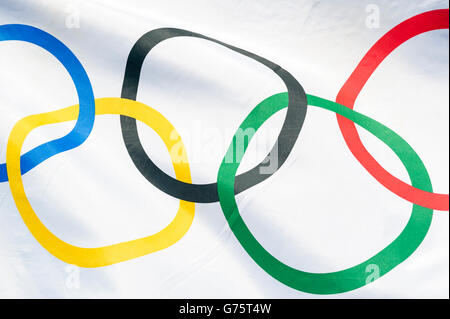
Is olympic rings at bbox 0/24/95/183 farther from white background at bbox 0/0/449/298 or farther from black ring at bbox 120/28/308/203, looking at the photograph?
black ring at bbox 120/28/308/203

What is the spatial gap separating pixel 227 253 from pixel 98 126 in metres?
0.74

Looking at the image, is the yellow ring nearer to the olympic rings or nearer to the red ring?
the olympic rings

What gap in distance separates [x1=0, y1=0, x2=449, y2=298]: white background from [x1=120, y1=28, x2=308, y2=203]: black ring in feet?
0.09

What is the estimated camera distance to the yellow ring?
1.92m

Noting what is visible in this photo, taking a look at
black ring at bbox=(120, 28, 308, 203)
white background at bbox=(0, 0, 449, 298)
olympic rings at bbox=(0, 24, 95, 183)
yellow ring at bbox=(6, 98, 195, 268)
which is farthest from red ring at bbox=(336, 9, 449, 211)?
olympic rings at bbox=(0, 24, 95, 183)

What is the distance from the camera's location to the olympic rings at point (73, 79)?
6.41ft

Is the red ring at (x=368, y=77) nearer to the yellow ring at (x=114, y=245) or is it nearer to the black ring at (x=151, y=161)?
the black ring at (x=151, y=161)

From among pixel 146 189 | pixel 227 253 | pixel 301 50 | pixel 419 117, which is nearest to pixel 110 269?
pixel 146 189

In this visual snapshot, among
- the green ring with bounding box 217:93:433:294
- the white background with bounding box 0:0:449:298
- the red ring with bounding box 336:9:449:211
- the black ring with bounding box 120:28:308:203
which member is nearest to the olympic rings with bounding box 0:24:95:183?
the white background with bounding box 0:0:449:298

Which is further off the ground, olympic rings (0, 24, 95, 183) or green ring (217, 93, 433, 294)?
olympic rings (0, 24, 95, 183)

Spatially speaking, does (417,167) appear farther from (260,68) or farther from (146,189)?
(146,189)

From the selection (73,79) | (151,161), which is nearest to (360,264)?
(151,161)

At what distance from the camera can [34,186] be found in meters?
1.96
